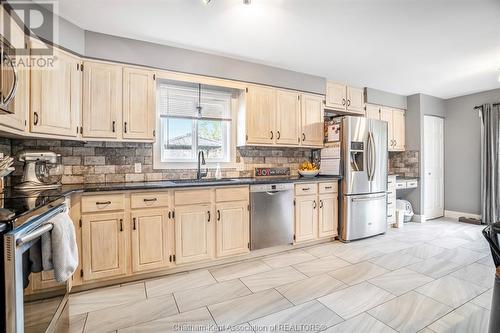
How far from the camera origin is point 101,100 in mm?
2525

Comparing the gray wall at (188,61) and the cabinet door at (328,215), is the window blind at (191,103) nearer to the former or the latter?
the gray wall at (188,61)

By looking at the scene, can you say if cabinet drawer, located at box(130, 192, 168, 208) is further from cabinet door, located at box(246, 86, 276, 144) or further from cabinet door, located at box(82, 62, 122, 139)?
cabinet door, located at box(246, 86, 276, 144)

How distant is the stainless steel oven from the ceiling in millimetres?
1897

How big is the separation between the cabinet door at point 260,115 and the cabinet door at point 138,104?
1246 mm

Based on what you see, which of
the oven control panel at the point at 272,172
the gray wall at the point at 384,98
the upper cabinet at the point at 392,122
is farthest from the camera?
the upper cabinet at the point at 392,122

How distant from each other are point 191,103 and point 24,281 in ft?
8.57

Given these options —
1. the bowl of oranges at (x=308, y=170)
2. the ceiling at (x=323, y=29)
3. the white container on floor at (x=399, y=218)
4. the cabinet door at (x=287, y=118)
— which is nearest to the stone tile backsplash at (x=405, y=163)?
the white container on floor at (x=399, y=218)

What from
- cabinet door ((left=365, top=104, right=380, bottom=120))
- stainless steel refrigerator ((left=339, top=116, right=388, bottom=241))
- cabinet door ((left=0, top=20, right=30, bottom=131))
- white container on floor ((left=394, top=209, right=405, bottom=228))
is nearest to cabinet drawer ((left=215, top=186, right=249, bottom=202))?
stainless steel refrigerator ((left=339, top=116, right=388, bottom=241))

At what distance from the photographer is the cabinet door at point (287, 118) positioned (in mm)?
3537

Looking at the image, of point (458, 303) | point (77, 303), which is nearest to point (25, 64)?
point (77, 303)

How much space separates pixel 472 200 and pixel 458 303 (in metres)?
3.89

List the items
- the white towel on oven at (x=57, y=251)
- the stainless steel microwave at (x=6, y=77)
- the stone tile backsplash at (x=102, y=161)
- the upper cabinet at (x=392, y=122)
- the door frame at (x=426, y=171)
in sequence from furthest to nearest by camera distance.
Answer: the door frame at (x=426, y=171) → the upper cabinet at (x=392, y=122) → the stone tile backsplash at (x=102, y=161) → the stainless steel microwave at (x=6, y=77) → the white towel on oven at (x=57, y=251)

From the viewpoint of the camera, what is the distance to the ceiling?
2.12 metres

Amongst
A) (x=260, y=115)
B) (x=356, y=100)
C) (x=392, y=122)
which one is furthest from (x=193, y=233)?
(x=392, y=122)
